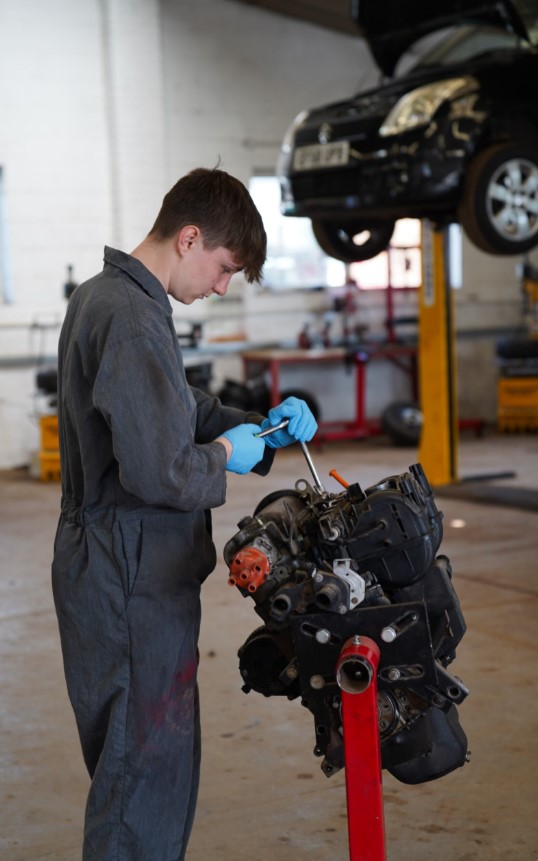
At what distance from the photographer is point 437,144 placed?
224 inches

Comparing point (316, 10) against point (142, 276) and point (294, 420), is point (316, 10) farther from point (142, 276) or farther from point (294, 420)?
point (142, 276)

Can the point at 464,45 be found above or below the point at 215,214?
above

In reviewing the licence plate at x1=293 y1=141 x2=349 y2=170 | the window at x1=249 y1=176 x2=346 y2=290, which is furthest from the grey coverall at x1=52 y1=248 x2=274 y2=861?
the window at x1=249 y1=176 x2=346 y2=290

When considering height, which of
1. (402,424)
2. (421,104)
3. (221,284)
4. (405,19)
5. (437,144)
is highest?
(405,19)

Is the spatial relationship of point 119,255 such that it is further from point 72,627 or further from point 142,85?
point 142,85

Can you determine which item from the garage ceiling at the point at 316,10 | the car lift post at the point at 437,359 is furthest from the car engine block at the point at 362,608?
the garage ceiling at the point at 316,10

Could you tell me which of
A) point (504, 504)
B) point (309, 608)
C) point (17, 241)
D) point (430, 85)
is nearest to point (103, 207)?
point (17, 241)

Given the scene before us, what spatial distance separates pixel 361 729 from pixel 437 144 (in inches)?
177

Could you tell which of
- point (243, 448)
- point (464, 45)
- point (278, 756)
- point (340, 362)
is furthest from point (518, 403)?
point (243, 448)

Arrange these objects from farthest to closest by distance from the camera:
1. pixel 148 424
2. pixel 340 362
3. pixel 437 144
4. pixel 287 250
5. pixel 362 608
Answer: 1. pixel 340 362
2. pixel 287 250
3. pixel 437 144
4. pixel 362 608
5. pixel 148 424

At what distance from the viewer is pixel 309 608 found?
1.82 m

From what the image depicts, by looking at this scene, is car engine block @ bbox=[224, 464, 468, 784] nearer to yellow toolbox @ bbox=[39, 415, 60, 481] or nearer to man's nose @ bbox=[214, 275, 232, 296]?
man's nose @ bbox=[214, 275, 232, 296]

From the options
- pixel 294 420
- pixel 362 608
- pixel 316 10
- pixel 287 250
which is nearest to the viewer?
pixel 362 608

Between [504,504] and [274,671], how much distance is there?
14.9ft
